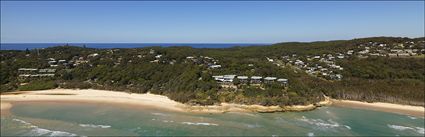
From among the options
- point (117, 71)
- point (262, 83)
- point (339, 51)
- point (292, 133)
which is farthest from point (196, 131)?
point (339, 51)

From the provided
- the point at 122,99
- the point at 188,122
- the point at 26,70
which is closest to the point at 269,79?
the point at 188,122

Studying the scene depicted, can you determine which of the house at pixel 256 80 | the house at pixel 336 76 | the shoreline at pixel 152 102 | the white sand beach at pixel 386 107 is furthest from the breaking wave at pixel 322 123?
the house at pixel 336 76

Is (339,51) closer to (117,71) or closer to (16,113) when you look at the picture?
(117,71)

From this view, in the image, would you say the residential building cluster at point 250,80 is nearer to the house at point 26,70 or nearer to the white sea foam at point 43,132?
the white sea foam at point 43,132

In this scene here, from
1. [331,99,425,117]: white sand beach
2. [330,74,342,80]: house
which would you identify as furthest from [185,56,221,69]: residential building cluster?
[331,99,425,117]: white sand beach

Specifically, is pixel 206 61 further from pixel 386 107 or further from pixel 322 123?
pixel 386 107

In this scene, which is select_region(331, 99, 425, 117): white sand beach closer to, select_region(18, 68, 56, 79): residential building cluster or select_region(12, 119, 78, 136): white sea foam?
select_region(12, 119, 78, 136): white sea foam

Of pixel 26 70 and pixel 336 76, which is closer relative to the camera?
pixel 336 76
